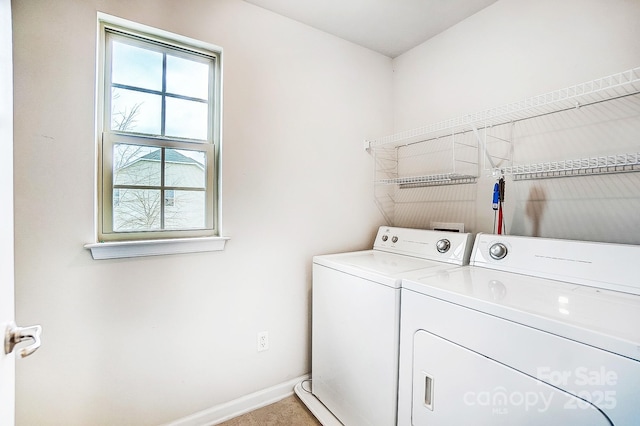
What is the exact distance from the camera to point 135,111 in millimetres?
1472

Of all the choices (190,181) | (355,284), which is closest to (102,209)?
(190,181)

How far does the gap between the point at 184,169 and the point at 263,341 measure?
113 cm

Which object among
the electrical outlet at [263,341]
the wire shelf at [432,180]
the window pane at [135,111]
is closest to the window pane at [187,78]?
the window pane at [135,111]

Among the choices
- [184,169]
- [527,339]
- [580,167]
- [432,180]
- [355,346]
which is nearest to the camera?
[527,339]

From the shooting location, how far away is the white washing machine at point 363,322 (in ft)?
4.24

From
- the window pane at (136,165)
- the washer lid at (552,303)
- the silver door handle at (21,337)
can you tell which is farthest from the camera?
the window pane at (136,165)

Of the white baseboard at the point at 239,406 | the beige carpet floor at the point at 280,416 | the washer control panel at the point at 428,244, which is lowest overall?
the beige carpet floor at the point at 280,416

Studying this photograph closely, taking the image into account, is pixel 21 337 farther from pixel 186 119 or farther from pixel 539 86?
pixel 539 86

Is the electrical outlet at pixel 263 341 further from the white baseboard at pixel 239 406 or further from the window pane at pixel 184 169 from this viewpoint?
the window pane at pixel 184 169

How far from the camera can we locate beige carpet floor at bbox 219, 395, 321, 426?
5.26 ft

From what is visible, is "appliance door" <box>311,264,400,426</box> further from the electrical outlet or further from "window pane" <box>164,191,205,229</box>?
"window pane" <box>164,191,205,229</box>

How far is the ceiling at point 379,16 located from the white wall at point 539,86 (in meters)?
0.12

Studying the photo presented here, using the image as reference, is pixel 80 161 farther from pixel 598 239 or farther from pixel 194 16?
pixel 598 239

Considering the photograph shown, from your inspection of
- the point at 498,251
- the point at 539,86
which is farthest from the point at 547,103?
the point at 498,251
